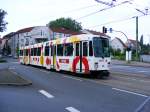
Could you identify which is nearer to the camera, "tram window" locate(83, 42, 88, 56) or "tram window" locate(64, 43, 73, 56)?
"tram window" locate(83, 42, 88, 56)

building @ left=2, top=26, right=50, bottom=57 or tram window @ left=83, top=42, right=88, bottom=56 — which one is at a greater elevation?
building @ left=2, top=26, right=50, bottom=57

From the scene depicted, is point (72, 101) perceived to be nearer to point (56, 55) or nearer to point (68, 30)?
point (56, 55)

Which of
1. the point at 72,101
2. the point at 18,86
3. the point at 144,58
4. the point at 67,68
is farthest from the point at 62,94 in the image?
the point at 144,58

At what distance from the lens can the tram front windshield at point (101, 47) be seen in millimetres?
25158

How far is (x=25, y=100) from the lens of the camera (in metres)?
13.3

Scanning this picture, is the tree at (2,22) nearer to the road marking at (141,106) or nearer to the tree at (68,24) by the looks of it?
the tree at (68,24)

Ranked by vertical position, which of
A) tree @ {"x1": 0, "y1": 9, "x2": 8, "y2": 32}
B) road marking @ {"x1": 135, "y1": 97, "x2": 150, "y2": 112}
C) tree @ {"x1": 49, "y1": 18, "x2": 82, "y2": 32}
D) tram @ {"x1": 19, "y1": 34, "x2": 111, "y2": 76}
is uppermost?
tree @ {"x1": 49, "y1": 18, "x2": 82, "y2": 32}

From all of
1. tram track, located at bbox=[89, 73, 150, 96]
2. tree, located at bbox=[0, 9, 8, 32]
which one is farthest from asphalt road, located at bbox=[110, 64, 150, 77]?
tree, located at bbox=[0, 9, 8, 32]

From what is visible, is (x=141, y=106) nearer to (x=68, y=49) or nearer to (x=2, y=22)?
(x=68, y=49)

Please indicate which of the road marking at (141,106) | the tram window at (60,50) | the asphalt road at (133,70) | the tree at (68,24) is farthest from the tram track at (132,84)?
the tree at (68,24)

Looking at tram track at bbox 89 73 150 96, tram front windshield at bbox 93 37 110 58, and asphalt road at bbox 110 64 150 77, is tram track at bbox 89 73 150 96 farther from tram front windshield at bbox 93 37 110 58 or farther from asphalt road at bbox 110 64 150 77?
asphalt road at bbox 110 64 150 77

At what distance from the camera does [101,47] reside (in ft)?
83.3

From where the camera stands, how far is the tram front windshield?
25.2 meters

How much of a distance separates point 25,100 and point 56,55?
62.3 feet
